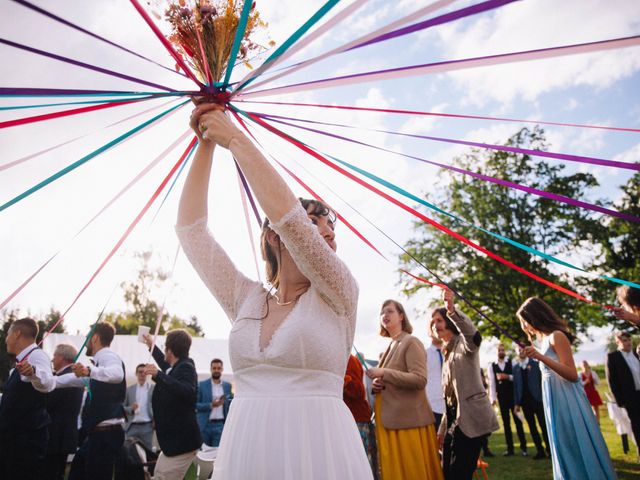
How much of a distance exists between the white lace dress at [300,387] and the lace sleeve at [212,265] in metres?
0.23

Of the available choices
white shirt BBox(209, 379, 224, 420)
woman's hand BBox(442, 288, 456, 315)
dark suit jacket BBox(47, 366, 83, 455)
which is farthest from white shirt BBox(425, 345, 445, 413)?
dark suit jacket BBox(47, 366, 83, 455)

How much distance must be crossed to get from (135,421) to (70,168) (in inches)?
298

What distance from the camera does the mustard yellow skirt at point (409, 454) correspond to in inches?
154

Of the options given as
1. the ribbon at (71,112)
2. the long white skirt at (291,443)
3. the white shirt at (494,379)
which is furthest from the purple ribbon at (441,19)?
the white shirt at (494,379)

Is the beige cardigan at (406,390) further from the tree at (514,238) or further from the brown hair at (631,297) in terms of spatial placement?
the tree at (514,238)

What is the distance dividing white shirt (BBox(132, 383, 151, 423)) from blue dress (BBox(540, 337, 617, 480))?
278 inches

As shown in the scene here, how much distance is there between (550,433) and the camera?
417 cm

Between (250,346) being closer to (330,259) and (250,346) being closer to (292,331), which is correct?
(292,331)

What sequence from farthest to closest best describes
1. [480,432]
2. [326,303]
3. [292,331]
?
1. [480,432]
2. [326,303]
3. [292,331]

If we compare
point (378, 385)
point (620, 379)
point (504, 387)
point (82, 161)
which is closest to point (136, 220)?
point (82, 161)

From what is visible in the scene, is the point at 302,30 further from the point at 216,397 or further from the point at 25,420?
the point at 216,397

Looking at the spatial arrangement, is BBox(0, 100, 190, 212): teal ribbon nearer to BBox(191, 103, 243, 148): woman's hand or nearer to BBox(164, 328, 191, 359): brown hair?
BBox(191, 103, 243, 148): woman's hand

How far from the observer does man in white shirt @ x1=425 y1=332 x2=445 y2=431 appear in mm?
6352

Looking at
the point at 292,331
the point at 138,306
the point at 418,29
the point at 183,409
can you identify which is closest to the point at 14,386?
the point at 183,409
